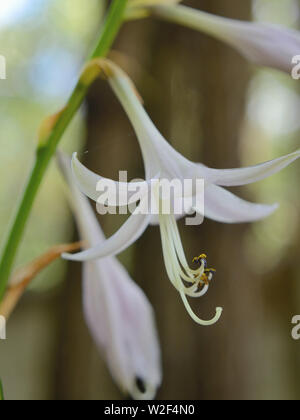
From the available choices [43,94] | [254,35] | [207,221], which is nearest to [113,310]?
[254,35]

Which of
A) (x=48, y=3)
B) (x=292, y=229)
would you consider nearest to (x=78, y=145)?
(x=48, y=3)

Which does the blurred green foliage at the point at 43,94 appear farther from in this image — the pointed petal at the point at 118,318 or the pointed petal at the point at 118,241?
the pointed petal at the point at 118,241

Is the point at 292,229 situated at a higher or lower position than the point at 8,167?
lower

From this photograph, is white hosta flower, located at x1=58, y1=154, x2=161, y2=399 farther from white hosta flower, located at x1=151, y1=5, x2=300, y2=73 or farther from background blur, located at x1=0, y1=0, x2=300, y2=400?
background blur, located at x1=0, y1=0, x2=300, y2=400

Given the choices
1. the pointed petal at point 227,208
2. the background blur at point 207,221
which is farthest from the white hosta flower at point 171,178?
the background blur at point 207,221

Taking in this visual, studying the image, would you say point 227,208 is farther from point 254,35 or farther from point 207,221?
point 207,221

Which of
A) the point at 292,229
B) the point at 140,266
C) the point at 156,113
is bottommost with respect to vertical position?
the point at 140,266

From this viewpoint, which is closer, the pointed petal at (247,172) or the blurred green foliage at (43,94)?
the pointed petal at (247,172)
